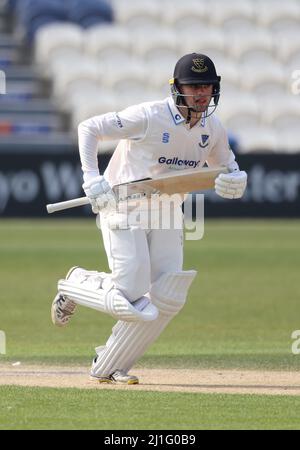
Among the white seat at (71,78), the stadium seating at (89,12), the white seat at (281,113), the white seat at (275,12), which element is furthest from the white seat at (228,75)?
the stadium seating at (89,12)

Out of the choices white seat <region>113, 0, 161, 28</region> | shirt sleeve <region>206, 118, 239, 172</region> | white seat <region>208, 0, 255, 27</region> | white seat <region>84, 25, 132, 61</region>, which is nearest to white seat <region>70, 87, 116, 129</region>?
white seat <region>84, 25, 132, 61</region>

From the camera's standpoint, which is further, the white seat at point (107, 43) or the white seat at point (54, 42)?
the white seat at point (107, 43)

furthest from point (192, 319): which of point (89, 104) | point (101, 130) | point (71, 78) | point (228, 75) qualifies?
point (228, 75)

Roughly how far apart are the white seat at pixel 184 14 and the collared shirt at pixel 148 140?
20.6 meters

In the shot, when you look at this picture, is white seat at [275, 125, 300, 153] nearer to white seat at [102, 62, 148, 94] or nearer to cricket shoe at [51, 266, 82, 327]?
white seat at [102, 62, 148, 94]

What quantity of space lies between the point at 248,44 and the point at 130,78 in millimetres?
3103

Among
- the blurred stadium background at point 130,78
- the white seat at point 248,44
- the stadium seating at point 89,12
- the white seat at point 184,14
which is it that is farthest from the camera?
the white seat at point 184,14

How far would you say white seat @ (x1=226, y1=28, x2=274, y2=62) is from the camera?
26672mm

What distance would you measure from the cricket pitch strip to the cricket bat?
3.29 ft

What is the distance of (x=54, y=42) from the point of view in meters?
25.3

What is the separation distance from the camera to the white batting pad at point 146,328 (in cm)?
669

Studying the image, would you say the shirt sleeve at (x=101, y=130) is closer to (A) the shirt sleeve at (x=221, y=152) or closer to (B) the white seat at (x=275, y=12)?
(A) the shirt sleeve at (x=221, y=152)

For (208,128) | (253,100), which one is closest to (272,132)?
(253,100)

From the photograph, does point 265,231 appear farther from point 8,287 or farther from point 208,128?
point 208,128
